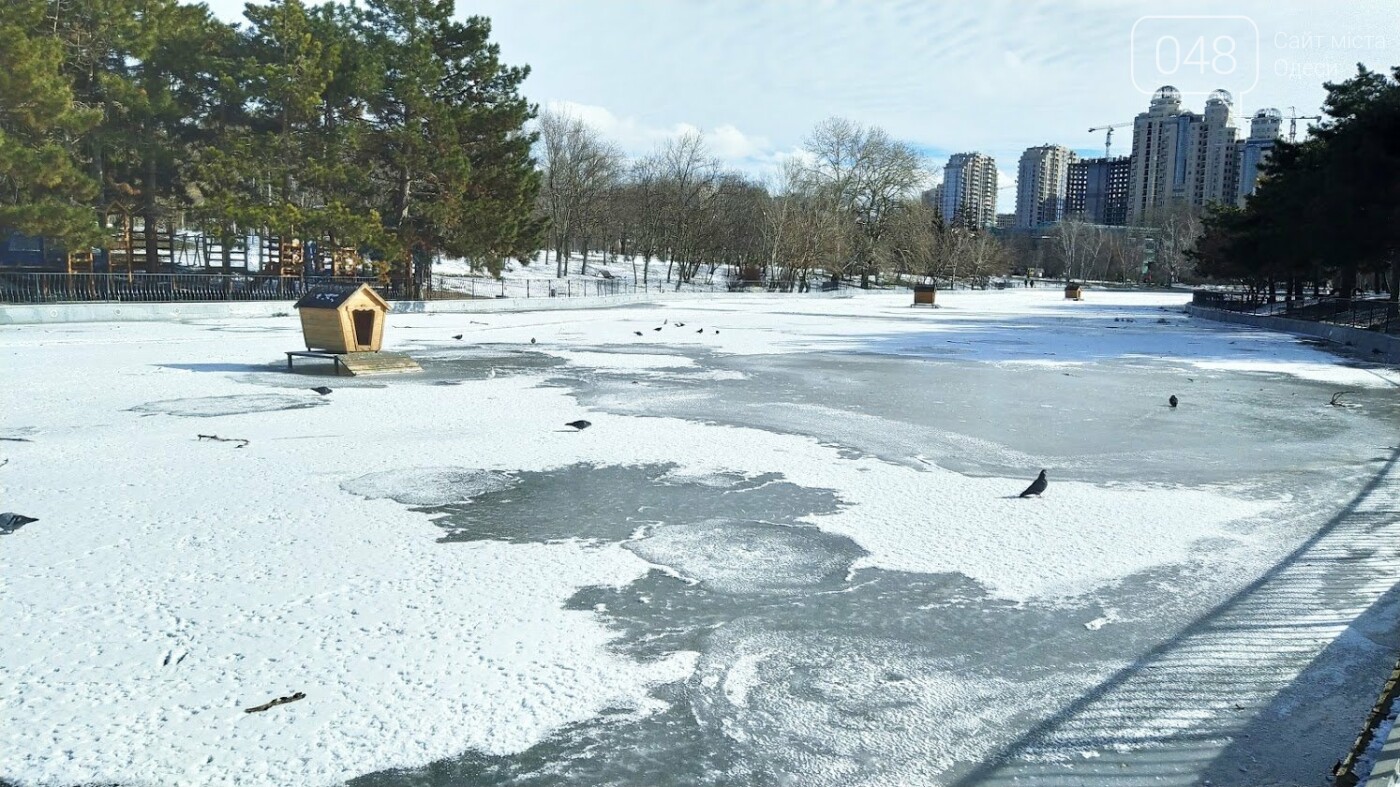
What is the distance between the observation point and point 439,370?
17.6 m

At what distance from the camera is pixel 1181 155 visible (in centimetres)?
14162

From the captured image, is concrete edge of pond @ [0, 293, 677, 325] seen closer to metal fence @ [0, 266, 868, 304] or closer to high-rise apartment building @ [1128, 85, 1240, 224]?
metal fence @ [0, 266, 868, 304]

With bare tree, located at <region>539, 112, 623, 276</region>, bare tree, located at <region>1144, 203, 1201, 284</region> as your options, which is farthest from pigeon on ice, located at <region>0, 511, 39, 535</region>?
bare tree, located at <region>1144, 203, 1201, 284</region>

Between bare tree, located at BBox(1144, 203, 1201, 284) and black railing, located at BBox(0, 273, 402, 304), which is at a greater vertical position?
bare tree, located at BBox(1144, 203, 1201, 284)

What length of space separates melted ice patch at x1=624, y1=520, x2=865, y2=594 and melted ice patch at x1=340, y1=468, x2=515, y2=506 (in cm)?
198

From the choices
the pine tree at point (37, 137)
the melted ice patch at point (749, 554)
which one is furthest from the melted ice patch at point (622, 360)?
the pine tree at point (37, 137)

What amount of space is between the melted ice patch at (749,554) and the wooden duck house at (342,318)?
11.7 m

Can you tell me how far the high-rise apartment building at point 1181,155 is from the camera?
12788 centimetres

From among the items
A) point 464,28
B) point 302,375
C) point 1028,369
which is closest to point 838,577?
point 302,375

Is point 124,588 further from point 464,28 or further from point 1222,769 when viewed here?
point 464,28

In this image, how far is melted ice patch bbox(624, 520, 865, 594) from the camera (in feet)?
19.9

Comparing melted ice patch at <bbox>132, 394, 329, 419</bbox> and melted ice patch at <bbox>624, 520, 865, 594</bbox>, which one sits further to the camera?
melted ice patch at <bbox>132, 394, 329, 419</bbox>

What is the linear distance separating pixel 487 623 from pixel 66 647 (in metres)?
2.03

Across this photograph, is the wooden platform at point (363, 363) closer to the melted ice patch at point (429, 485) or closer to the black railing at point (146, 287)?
the melted ice patch at point (429, 485)
